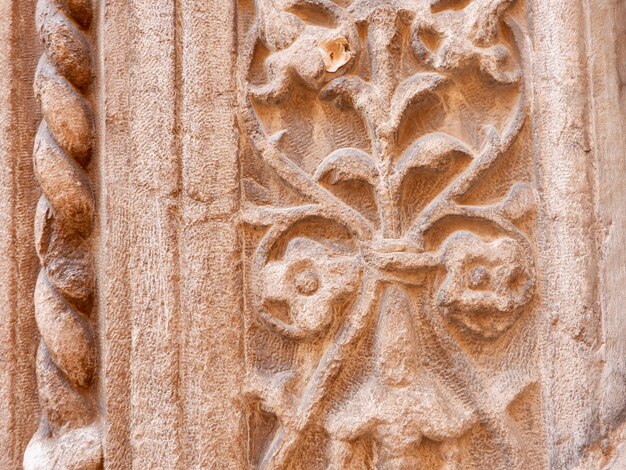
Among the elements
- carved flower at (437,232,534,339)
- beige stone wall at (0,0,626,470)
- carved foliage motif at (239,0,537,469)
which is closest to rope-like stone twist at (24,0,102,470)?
beige stone wall at (0,0,626,470)

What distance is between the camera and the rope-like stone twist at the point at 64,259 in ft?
2.78

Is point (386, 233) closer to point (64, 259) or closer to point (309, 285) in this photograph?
point (309, 285)

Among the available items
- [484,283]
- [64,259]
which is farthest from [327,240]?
[64,259]

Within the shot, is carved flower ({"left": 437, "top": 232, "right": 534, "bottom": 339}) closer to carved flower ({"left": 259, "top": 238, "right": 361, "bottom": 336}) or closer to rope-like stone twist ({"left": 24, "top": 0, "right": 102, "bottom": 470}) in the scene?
carved flower ({"left": 259, "top": 238, "right": 361, "bottom": 336})

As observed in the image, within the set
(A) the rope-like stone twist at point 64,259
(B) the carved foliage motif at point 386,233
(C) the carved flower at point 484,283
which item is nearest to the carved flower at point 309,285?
(B) the carved foliage motif at point 386,233

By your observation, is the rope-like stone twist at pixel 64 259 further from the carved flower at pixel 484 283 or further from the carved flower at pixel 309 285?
the carved flower at pixel 484 283

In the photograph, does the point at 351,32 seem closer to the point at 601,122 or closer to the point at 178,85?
the point at 178,85

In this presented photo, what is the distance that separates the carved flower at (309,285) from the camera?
811 mm

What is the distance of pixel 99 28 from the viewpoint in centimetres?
91

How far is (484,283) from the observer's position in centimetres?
82

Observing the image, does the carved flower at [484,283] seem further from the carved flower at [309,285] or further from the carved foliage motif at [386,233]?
the carved flower at [309,285]

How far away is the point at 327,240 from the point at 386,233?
0.08 metres

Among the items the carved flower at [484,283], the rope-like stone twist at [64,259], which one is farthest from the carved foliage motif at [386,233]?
the rope-like stone twist at [64,259]

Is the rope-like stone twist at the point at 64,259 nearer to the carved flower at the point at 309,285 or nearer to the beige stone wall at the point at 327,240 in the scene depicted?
the beige stone wall at the point at 327,240
